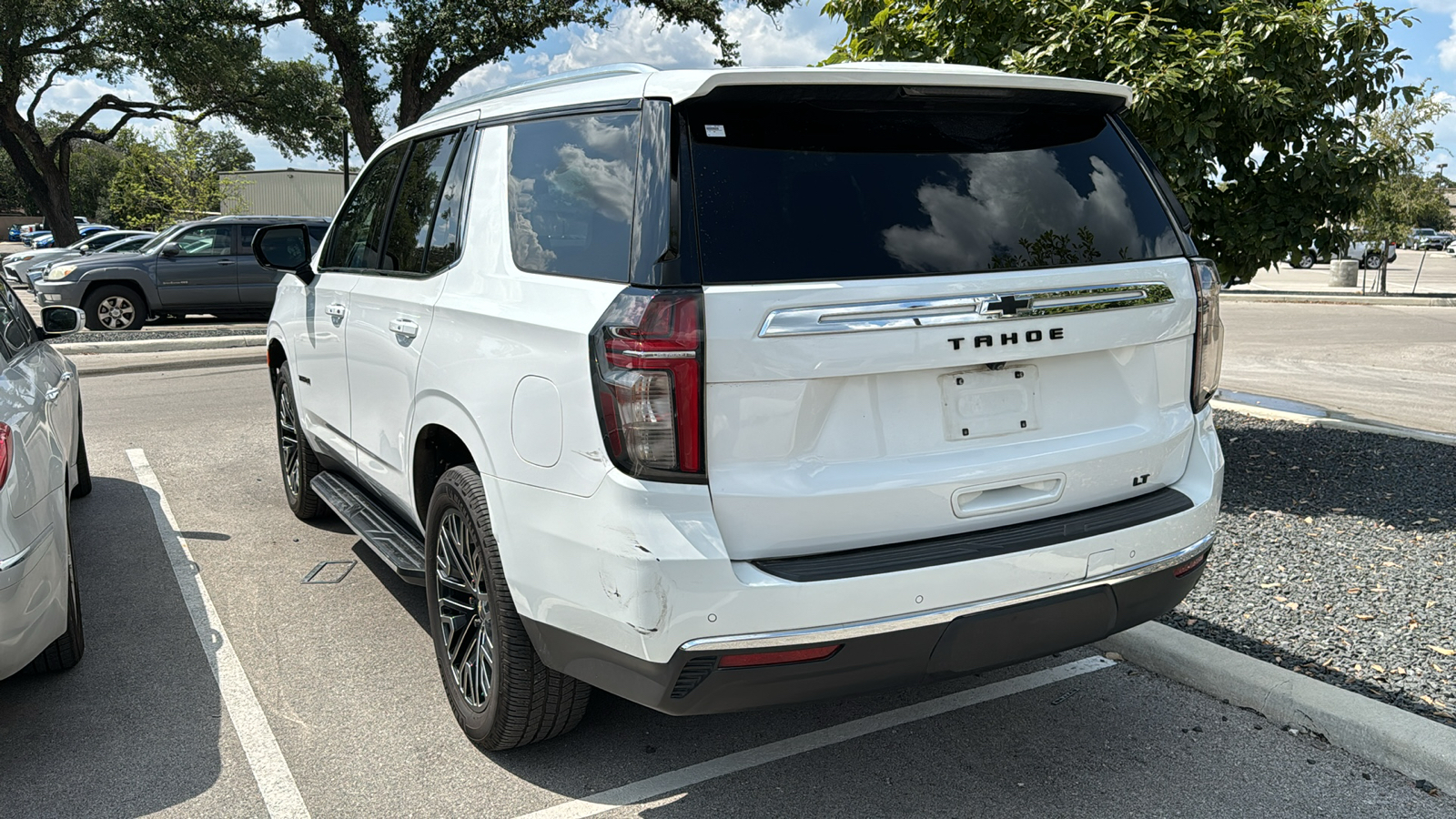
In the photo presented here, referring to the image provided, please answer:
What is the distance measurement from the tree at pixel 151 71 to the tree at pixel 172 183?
10814 mm

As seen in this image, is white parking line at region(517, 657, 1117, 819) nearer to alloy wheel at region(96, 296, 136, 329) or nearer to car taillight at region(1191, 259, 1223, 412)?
car taillight at region(1191, 259, 1223, 412)

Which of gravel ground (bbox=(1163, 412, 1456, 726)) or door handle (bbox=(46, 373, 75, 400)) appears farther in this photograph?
door handle (bbox=(46, 373, 75, 400))

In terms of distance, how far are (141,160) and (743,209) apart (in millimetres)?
55212

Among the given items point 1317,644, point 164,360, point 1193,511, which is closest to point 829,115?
point 1193,511

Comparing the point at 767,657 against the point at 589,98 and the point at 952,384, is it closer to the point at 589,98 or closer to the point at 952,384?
the point at 952,384

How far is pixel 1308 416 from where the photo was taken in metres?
8.11

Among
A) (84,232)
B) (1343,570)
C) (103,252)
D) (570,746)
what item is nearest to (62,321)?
(570,746)

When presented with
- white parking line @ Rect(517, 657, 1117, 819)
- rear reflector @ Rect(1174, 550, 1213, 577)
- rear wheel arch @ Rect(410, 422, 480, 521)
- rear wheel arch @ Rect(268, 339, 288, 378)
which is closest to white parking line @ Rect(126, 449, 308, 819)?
white parking line @ Rect(517, 657, 1117, 819)

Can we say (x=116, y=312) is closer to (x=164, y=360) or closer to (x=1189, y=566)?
(x=164, y=360)

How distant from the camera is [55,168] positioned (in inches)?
1315

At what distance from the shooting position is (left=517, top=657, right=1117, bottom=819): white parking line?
3.12m

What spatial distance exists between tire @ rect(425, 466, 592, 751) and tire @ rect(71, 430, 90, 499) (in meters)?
3.61

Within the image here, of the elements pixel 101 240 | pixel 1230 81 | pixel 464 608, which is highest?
pixel 1230 81

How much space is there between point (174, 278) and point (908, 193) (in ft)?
56.0
